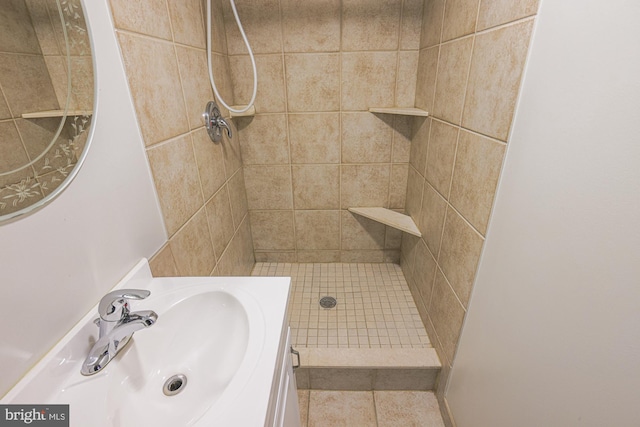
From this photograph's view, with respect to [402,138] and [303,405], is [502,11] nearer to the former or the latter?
[402,138]

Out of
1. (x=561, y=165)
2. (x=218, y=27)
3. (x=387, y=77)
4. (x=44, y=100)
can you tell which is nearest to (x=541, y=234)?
(x=561, y=165)

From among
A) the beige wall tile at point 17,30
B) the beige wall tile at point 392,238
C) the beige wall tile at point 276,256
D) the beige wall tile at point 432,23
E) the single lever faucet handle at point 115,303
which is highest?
the beige wall tile at point 432,23

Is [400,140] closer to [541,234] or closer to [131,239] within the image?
[541,234]

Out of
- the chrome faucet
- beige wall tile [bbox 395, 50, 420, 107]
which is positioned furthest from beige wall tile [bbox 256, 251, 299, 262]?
the chrome faucet

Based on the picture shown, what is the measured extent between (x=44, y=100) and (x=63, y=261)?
0.30 m

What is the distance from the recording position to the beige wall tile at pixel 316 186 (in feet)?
5.95

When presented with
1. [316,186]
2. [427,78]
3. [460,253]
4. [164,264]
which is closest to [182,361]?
[164,264]

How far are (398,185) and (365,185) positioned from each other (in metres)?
0.20

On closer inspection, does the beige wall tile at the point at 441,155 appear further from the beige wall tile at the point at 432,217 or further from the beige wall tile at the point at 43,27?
the beige wall tile at the point at 43,27

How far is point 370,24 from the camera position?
1.50 metres

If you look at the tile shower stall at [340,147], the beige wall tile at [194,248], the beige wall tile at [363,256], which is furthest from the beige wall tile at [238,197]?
the beige wall tile at [363,256]

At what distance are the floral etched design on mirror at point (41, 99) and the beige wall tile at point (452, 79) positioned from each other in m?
1.11

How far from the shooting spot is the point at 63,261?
0.57 m

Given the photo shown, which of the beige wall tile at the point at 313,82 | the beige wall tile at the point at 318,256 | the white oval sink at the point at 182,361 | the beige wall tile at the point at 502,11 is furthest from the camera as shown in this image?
the beige wall tile at the point at 318,256
